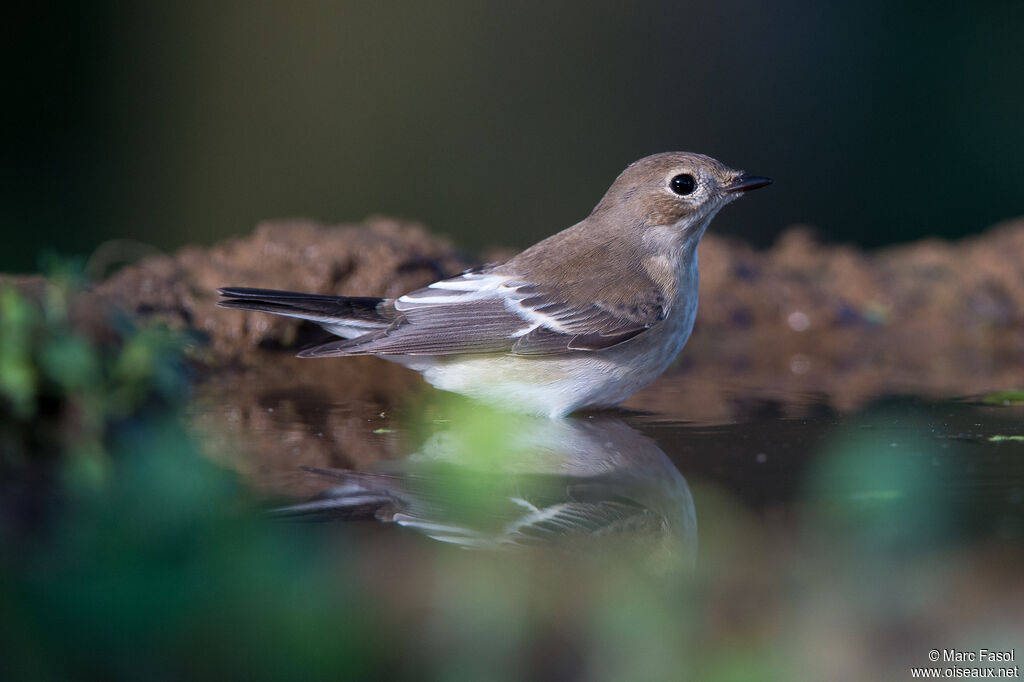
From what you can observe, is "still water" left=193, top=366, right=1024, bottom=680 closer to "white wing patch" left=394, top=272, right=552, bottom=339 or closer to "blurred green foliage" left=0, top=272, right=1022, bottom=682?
"blurred green foliage" left=0, top=272, right=1022, bottom=682

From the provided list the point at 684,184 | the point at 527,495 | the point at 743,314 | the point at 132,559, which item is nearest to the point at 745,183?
the point at 684,184

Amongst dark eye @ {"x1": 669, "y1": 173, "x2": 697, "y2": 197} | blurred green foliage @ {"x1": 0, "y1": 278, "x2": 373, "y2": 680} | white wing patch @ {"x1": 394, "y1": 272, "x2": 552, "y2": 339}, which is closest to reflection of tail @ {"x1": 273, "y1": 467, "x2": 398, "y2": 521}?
blurred green foliage @ {"x1": 0, "y1": 278, "x2": 373, "y2": 680}

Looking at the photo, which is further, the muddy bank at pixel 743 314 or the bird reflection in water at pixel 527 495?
the muddy bank at pixel 743 314

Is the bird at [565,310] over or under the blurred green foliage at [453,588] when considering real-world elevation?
over

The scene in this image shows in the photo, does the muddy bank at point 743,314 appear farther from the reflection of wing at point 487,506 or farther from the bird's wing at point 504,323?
the reflection of wing at point 487,506

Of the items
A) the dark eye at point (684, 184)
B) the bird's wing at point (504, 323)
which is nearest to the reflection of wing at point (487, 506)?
the bird's wing at point (504, 323)

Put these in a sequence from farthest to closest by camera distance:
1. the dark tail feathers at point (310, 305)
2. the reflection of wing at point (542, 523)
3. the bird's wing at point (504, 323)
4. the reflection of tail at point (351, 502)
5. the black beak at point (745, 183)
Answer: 1. the black beak at point (745, 183)
2. the bird's wing at point (504, 323)
3. the dark tail feathers at point (310, 305)
4. the reflection of tail at point (351, 502)
5. the reflection of wing at point (542, 523)

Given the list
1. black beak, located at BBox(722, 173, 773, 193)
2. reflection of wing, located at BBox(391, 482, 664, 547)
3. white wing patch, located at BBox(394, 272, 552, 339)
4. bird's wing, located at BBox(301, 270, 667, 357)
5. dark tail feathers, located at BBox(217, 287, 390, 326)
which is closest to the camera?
reflection of wing, located at BBox(391, 482, 664, 547)

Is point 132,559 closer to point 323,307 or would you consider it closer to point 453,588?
point 453,588
